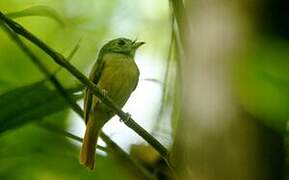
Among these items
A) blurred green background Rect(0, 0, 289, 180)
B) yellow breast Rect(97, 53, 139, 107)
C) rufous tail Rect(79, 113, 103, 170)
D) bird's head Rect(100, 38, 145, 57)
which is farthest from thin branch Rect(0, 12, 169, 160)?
bird's head Rect(100, 38, 145, 57)

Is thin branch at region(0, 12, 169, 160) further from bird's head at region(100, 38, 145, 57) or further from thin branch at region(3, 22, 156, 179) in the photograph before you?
bird's head at region(100, 38, 145, 57)

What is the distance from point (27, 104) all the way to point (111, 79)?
81.4 inches

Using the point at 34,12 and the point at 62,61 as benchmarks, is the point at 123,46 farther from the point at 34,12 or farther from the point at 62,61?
the point at 62,61

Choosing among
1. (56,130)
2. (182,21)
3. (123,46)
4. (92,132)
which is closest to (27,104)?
(56,130)

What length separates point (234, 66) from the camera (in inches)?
37.6

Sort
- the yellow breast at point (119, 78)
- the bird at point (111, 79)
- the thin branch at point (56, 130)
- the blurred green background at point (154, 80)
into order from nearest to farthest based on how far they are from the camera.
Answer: the blurred green background at point (154, 80)
the thin branch at point (56, 130)
the bird at point (111, 79)
the yellow breast at point (119, 78)

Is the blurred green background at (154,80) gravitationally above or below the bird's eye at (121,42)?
above

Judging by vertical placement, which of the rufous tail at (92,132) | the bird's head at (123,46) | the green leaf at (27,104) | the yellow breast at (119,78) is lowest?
the rufous tail at (92,132)

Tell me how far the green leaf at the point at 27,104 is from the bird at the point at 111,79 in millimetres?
1339

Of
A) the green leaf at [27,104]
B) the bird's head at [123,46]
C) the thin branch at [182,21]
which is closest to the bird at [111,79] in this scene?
the bird's head at [123,46]

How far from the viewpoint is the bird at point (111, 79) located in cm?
353

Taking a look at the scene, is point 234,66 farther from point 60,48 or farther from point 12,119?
point 60,48

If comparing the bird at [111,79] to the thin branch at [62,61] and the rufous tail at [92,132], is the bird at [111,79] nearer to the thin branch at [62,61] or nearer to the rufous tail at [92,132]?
the rufous tail at [92,132]

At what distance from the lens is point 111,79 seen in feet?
12.6
